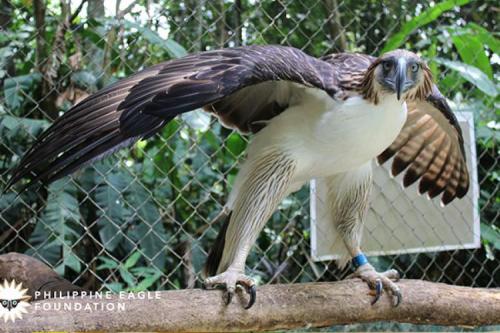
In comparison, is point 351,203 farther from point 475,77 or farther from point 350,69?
point 475,77

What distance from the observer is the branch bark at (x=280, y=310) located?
1.75m

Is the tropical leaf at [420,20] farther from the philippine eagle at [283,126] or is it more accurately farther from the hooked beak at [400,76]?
the hooked beak at [400,76]

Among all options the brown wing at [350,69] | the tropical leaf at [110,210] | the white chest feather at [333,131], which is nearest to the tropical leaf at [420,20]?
the brown wing at [350,69]

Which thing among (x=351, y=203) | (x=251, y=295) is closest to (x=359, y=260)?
(x=351, y=203)

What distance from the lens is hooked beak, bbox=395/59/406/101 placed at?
6.71 feet

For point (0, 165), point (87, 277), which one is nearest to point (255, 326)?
point (87, 277)

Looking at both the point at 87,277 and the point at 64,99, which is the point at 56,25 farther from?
the point at 87,277

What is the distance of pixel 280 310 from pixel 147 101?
726mm

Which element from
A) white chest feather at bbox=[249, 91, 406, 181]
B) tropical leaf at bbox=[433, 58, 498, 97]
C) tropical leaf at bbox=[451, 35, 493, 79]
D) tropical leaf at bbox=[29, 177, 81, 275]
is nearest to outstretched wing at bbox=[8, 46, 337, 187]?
white chest feather at bbox=[249, 91, 406, 181]

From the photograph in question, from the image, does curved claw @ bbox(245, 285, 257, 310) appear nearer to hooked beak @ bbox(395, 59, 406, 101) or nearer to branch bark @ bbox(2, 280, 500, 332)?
branch bark @ bbox(2, 280, 500, 332)

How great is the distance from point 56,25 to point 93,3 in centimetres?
21

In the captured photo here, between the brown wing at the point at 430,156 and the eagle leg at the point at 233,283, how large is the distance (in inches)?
38.8

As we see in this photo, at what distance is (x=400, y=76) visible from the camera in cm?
204

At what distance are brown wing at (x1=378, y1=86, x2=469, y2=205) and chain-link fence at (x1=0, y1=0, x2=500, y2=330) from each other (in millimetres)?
395
